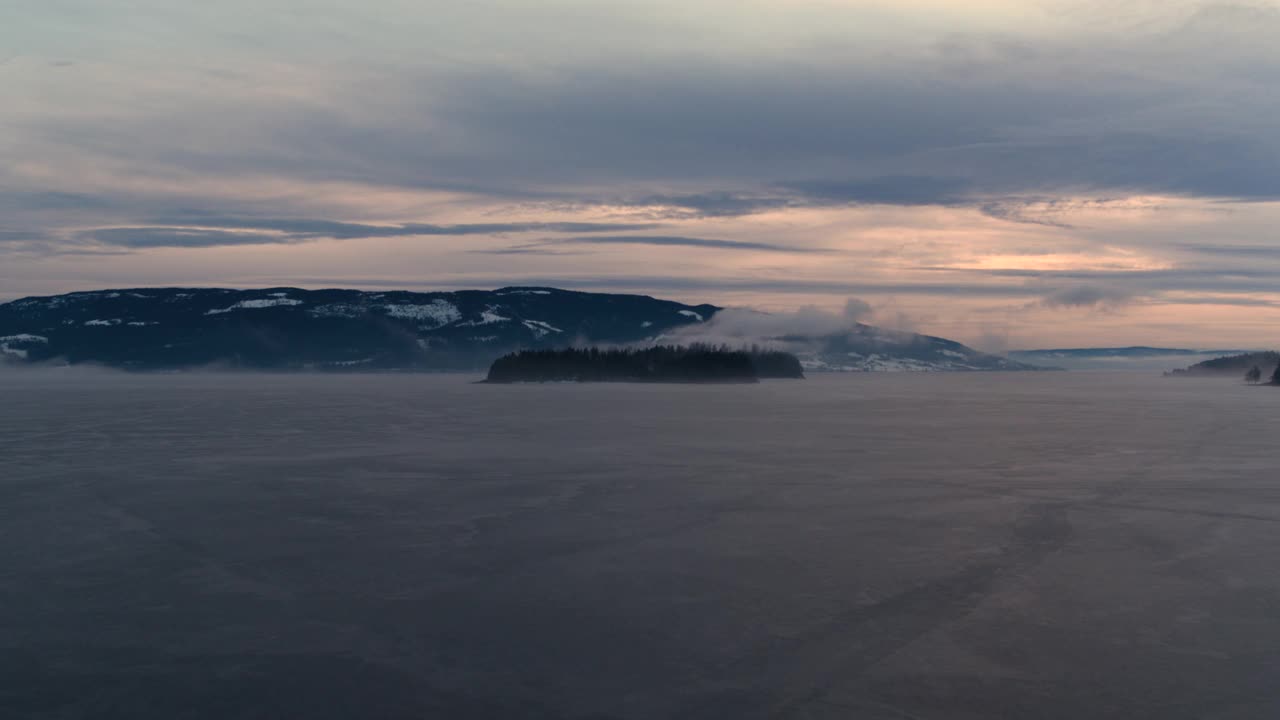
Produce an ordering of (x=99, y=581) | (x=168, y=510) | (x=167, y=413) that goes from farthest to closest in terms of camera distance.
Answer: (x=167, y=413)
(x=168, y=510)
(x=99, y=581)

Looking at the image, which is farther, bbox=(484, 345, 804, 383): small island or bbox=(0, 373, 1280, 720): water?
bbox=(484, 345, 804, 383): small island

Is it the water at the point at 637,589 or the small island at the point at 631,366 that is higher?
the water at the point at 637,589

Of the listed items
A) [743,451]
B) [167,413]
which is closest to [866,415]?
[743,451]

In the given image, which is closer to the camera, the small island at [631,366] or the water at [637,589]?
the water at [637,589]

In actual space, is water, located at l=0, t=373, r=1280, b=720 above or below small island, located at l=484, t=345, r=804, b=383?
above

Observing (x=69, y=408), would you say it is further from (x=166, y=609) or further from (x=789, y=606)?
(x=789, y=606)
